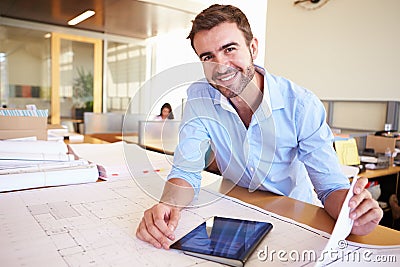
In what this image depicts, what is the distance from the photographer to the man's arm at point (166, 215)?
0.54 metres

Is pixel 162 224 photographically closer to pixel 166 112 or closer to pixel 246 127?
pixel 166 112

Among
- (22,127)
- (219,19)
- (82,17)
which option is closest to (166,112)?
(219,19)

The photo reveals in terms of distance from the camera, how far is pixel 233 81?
0.87 meters

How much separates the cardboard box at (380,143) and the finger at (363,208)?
2203 millimetres

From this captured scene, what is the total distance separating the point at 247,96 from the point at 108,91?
5616mm

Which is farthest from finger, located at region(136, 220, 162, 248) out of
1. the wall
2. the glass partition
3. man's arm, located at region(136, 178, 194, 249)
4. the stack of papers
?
the glass partition

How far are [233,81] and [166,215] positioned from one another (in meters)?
0.43

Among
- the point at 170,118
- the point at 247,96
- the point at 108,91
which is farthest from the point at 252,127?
the point at 108,91

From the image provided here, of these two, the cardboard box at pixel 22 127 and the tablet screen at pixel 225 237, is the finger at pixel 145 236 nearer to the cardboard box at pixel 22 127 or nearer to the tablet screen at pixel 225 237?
the tablet screen at pixel 225 237

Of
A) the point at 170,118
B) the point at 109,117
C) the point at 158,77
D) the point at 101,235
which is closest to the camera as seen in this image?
the point at 101,235

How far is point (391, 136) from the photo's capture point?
2535mm

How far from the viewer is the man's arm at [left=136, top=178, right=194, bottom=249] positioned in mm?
539

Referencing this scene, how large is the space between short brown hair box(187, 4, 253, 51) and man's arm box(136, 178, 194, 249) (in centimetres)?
42

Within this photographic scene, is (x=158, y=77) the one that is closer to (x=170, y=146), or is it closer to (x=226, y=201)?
(x=226, y=201)
